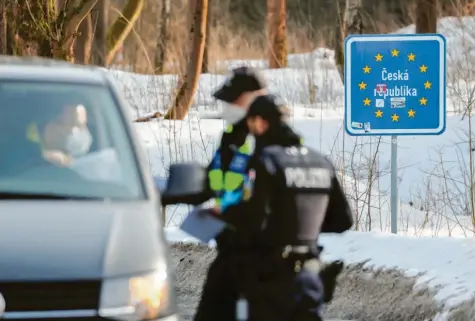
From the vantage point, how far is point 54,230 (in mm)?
5258

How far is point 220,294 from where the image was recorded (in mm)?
5914

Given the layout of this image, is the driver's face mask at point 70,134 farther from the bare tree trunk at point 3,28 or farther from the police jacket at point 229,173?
the bare tree trunk at point 3,28

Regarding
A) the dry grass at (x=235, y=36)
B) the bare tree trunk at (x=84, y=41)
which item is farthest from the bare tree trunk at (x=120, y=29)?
the bare tree trunk at (x=84, y=41)

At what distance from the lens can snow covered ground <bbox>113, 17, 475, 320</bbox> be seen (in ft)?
29.5

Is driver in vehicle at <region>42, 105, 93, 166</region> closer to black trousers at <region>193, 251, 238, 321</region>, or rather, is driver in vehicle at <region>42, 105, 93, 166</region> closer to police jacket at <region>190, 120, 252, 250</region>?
police jacket at <region>190, 120, 252, 250</region>

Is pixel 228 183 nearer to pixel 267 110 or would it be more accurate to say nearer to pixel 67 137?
pixel 267 110

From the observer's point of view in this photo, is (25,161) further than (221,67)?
No

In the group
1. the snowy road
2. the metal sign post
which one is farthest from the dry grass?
the snowy road

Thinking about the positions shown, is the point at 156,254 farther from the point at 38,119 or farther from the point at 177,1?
the point at 177,1

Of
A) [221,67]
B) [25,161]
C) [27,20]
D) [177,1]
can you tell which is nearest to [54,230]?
[25,161]

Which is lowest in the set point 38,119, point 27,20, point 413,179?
point 413,179

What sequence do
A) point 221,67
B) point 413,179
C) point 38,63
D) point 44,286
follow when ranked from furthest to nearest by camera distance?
point 221,67 < point 413,179 < point 38,63 < point 44,286

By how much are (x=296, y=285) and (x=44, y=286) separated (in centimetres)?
110

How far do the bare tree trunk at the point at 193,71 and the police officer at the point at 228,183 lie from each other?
14.8 metres
